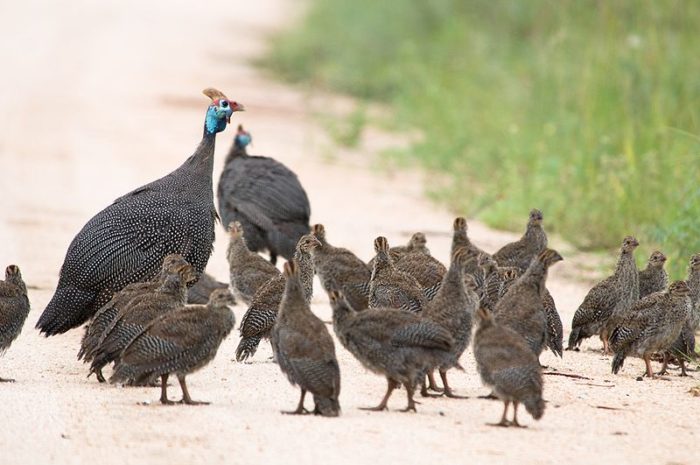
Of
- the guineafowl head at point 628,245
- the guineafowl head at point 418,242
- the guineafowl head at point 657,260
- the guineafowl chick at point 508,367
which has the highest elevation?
the guineafowl head at point 628,245

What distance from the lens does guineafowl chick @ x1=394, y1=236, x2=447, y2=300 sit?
965cm

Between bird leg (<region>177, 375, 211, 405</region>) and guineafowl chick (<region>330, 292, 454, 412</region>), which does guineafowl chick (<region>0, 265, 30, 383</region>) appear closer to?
bird leg (<region>177, 375, 211, 405</region>)

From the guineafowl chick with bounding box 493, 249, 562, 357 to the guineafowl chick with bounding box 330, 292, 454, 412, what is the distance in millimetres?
694

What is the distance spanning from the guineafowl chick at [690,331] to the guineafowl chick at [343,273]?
6.77ft

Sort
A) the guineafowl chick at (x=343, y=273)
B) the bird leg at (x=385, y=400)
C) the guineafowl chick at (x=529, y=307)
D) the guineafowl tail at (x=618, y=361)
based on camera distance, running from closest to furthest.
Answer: the bird leg at (x=385, y=400)
the guineafowl chick at (x=529, y=307)
the guineafowl tail at (x=618, y=361)
the guineafowl chick at (x=343, y=273)

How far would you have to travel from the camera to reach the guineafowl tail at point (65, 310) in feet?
28.9

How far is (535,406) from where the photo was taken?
705 centimetres

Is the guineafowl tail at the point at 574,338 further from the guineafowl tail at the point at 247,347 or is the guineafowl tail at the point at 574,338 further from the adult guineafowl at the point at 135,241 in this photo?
the adult guineafowl at the point at 135,241

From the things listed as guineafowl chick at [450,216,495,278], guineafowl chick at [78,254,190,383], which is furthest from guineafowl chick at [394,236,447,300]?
guineafowl chick at [78,254,190,383]

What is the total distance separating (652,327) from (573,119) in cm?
735

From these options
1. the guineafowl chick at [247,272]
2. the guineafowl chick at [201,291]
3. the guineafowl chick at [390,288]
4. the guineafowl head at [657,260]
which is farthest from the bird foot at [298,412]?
the guineafowl head at [657,260]

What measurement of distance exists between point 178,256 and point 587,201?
6.45 meters

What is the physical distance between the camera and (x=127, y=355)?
7711 millimetres

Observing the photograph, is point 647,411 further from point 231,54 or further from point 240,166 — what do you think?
point 231,54
